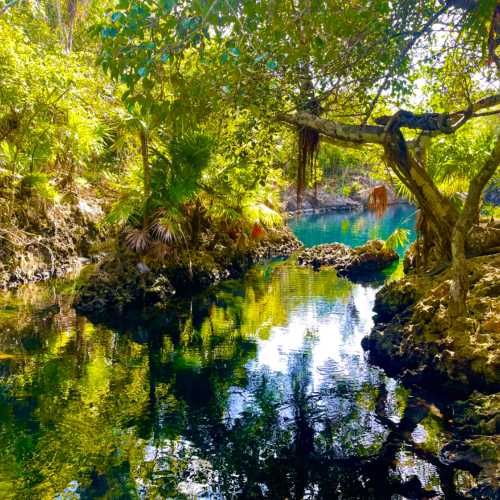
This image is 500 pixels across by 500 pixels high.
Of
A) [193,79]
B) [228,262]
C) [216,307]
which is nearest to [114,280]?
[216,307]

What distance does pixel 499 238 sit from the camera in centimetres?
Answer: 1260

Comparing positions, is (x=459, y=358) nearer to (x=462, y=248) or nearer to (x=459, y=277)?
(x=459, y=277)

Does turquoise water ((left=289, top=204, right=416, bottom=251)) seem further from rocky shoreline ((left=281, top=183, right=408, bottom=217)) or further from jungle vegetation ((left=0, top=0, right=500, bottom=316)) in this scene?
jungle vegetation ((left=0, top=0, right=500, bottom=316))

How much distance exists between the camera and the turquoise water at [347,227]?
36.9 meters

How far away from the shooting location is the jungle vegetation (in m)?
7.21

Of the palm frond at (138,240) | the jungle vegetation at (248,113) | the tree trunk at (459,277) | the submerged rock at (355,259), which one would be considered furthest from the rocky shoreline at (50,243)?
the tree trunk at (459,277)

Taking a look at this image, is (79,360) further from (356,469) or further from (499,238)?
(499,238)

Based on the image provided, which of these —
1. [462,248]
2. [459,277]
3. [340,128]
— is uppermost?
[340,128]

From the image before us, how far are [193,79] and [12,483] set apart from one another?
18.8 ft

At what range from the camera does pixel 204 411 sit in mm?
9016

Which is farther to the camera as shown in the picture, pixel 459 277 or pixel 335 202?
pixel 335 202

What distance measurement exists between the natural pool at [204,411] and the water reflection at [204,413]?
0.03 meters

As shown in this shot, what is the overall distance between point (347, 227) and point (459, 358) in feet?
113

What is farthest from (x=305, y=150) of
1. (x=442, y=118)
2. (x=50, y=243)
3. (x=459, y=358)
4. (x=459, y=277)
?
(x=50, y=243)
